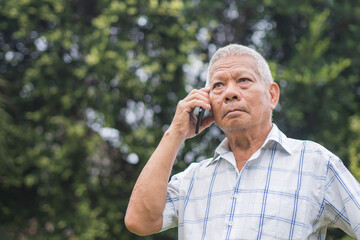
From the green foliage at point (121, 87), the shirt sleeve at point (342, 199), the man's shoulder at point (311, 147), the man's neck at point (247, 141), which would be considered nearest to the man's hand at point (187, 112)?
the man's neck at point (247, 141)

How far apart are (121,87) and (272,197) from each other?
278 centimetres

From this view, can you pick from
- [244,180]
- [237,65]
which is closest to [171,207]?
[244,180]

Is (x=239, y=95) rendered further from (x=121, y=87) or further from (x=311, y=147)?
(x=121, y=87)

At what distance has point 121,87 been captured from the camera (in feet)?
13.7

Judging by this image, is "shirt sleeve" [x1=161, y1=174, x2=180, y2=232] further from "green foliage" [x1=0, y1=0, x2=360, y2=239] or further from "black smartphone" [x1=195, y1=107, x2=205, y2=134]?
"green foliage" [x1=0, y1=0, x2=360, y2=239]

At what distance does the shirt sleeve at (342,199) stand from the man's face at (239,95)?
1.11ft

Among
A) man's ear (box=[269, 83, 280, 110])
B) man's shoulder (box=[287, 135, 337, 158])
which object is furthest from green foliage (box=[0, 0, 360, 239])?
man's shoulder (box=[287, 135, 337, 158])

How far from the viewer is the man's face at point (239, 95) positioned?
5.73ft

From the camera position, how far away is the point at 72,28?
14.4ft

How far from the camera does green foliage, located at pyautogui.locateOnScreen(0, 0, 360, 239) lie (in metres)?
4.05

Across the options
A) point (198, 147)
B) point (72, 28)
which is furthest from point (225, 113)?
point (72, 28)

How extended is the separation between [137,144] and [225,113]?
2.43 metres

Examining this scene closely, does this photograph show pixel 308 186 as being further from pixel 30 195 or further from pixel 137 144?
pixel 30 195

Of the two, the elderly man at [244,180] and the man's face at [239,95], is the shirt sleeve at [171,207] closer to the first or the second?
the elderly man at [244,180]
